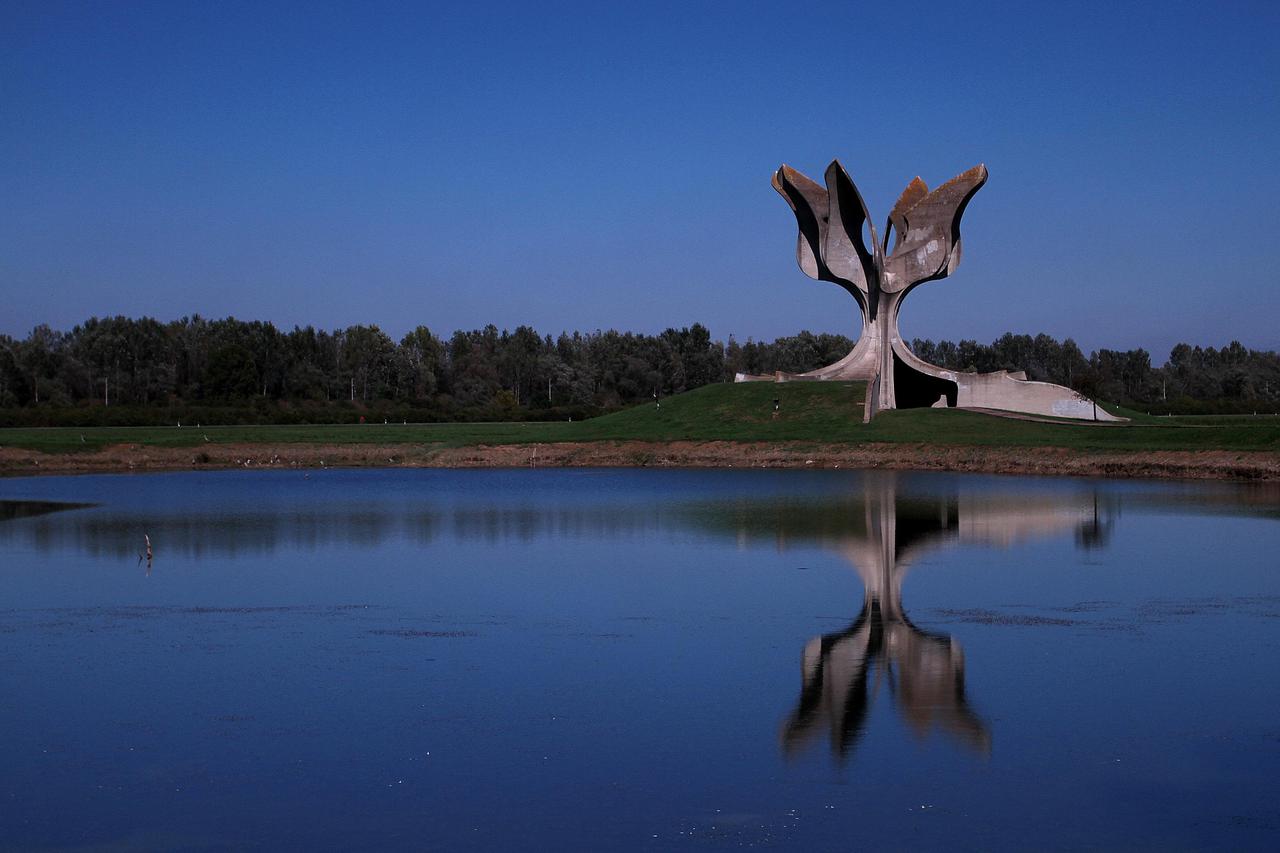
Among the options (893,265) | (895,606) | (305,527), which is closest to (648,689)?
(895,606)

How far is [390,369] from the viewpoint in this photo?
116 meters

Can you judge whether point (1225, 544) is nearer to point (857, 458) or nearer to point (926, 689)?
point (926, 689)

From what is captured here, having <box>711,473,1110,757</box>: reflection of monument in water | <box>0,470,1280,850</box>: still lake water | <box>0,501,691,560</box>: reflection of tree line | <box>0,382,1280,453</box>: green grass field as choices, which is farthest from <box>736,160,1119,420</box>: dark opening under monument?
<box>0,470,1280,850</box>: still lake water

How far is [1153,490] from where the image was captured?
36219mm

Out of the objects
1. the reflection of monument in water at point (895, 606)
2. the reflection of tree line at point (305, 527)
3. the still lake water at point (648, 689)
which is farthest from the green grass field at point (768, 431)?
the reflection of tree line at point (305, 527)

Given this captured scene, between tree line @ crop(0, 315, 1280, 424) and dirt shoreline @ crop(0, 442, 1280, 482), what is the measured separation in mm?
41751

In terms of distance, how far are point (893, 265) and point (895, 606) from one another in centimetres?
4356

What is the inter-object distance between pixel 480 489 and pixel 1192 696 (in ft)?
96.6

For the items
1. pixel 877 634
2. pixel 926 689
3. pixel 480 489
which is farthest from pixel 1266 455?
pixel 926 689

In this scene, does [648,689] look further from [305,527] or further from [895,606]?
[305,527]

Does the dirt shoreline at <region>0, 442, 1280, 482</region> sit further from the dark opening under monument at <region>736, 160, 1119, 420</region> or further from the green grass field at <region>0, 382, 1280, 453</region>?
the dark opening under monument at <region>736, 160, 1119, 420</region>

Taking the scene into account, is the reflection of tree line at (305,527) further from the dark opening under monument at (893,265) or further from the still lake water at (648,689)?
the dark opening under monument at (893,265)

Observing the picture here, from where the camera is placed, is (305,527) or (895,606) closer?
(895,606)

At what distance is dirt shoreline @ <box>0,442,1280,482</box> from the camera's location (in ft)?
147
